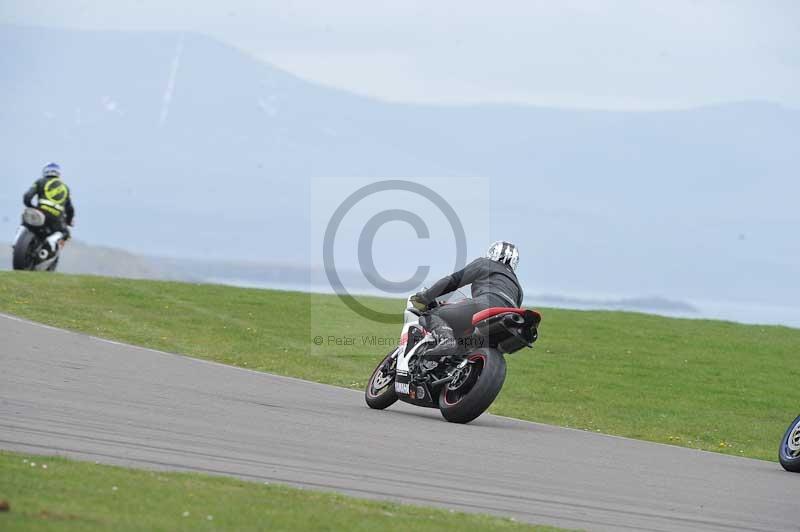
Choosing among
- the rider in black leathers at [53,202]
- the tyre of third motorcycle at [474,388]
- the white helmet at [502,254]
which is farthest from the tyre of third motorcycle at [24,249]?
the tyre of third motorcycle at [474,388]

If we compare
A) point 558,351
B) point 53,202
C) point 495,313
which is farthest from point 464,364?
point 53,202

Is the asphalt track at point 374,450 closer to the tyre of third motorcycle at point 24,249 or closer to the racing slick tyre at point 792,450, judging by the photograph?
the racing slick tyre at point 792,450

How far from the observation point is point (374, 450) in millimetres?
11734

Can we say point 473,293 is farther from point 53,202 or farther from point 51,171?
point 51,171

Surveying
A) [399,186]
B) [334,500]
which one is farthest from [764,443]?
[334,500]

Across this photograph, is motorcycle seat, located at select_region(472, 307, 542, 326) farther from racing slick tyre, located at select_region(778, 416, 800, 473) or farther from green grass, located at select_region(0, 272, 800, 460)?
green grass, located at select_region(0, 272, 800, 460)

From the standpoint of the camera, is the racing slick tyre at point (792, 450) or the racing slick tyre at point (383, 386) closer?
the racing slick tyre at point (792, 450)

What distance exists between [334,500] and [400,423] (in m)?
5.69

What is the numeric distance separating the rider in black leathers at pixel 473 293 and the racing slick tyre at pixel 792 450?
316 cm

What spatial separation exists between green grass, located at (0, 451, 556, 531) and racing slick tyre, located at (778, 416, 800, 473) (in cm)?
623

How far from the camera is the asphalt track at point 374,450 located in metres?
9.72

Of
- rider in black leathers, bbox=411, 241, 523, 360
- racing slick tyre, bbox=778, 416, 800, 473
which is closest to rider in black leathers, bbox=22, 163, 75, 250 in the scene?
rider in black leathers, bbox=411, 241, 523, 360

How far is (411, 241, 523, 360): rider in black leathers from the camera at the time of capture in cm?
1527

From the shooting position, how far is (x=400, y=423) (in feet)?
47.4
